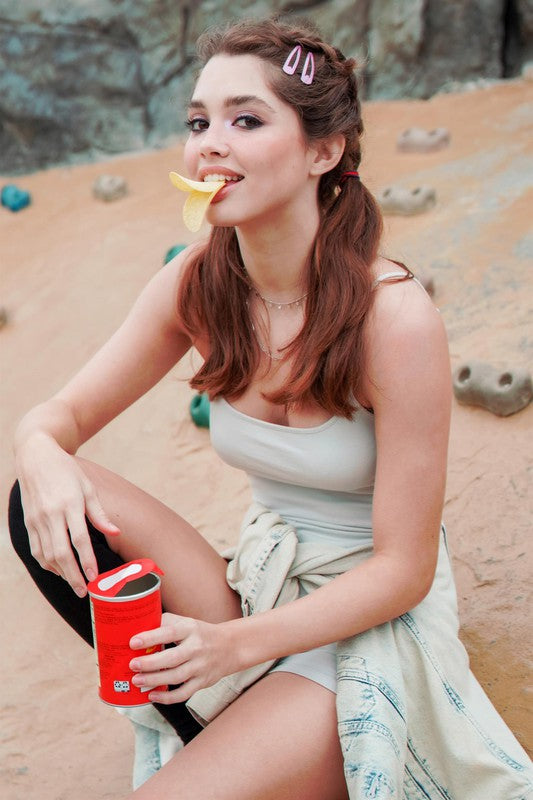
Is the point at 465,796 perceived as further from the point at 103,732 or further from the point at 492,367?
the point at 492,367

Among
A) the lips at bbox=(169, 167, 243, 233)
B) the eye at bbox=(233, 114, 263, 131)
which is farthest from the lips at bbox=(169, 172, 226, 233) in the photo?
the eye at bbox=(233, 114, 263, 131)

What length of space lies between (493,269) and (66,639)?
6.38 feet

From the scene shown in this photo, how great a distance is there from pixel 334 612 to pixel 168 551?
1.30ft

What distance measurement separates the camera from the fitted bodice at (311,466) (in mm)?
1831

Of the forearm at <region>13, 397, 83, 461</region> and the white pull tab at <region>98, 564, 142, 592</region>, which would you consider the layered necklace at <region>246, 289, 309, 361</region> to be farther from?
the white pull tab at <region>98, 564, 142, 592</region>

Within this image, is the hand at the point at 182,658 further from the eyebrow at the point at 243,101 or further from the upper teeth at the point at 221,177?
the eyebrow at the point at 243,101

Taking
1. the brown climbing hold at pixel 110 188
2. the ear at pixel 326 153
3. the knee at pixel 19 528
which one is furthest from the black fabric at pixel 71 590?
the brown climbing hold at pixel 110 188

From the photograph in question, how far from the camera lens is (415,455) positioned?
173 cm

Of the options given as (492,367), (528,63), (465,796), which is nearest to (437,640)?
(465,796)

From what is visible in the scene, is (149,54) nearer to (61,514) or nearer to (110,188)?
(110,188)

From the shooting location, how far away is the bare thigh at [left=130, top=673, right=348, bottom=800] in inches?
62.9

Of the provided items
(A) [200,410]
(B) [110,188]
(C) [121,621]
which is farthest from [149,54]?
(C) [121,621]

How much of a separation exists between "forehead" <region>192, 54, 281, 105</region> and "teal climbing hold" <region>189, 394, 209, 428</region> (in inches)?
68.5

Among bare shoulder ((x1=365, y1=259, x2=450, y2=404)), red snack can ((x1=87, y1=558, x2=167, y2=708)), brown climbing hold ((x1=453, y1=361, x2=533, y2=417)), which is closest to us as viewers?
red snack can ((x1=87, y1=558, x2=167, y2=708))
